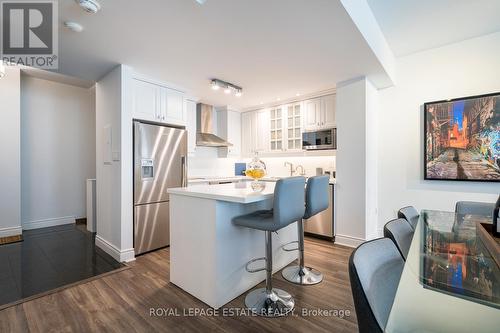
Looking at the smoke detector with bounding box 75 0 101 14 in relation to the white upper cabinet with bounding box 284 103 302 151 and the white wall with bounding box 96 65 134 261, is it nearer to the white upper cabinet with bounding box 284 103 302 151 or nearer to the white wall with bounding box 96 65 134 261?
the white wall with bounding box 96 65 134 261

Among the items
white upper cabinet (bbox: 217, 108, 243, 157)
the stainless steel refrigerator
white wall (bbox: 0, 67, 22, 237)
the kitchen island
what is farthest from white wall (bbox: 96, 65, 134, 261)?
white upper cabinet (bbox: 217, 108, 243, 157)

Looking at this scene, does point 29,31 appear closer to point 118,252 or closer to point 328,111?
point 118,252

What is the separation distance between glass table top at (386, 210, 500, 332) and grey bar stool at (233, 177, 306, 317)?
2.71ft

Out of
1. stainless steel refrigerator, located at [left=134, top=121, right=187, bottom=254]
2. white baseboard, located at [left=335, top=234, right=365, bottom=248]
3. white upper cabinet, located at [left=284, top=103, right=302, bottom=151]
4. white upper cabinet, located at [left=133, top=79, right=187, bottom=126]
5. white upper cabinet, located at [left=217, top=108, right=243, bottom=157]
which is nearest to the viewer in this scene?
stainless steel refrigerator, located at [left=134, top=121, right=187, bottom=254]

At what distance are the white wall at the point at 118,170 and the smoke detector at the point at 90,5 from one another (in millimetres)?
1203

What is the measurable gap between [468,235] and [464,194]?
2.09 meters

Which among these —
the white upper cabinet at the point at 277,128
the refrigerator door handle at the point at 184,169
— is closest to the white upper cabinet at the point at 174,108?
the refrigerator door handle at the point at 184,169

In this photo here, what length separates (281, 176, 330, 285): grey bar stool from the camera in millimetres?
2205

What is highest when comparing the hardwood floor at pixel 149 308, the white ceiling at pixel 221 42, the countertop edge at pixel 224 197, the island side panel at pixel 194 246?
the white ceiling at pixel 221 42

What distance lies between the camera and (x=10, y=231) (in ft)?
11.9

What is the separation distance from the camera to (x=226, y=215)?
195 cm

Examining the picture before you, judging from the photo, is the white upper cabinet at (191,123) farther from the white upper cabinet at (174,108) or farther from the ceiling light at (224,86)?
the ceiling light at (224,86)

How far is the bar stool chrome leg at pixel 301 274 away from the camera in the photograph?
2.32 m

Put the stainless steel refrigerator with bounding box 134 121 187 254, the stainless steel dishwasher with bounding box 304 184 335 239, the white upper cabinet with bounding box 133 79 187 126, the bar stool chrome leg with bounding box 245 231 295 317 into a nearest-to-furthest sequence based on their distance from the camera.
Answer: the bar stool chrome leg with bounding box 245 231 295 317
the stainless steel refrigerator with bounding box 134 121 187 254
the white upper cabinet with bounding box 133 79 187 126
the stainless steel dishwasher with bounding box 304 184 335 239
